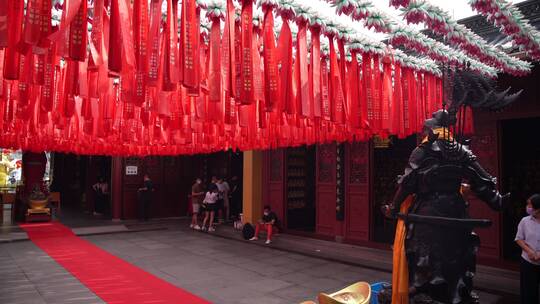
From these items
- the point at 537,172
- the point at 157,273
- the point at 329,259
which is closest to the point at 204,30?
the point at 157,273

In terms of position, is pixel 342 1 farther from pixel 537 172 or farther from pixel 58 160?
pixel 58 160

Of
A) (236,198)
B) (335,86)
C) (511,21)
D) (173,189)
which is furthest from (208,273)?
(173,189)

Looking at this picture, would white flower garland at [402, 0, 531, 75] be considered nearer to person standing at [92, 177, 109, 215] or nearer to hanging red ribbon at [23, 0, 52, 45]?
hanging red ribbon at [23, 0, 52, 45]

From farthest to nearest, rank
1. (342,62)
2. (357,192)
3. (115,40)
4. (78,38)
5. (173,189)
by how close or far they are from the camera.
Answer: (173,189)
(357,192)
(342,62)
(115,40)
(78,38)

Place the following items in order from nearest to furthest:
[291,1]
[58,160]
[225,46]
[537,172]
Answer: [225,46], [291,1], [537,172], [58,160]

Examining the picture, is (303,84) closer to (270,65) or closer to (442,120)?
(270,65)

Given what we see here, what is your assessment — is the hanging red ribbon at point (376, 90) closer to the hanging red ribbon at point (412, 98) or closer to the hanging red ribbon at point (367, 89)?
the hanging red ribbon at point (367, 89)

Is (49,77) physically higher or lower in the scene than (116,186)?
higher

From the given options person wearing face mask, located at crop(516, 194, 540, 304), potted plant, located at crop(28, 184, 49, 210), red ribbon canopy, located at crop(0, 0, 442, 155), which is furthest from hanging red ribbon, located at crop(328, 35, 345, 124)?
potted plant, located at crop(28, 184, 49, 210)

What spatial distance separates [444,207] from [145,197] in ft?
44.7

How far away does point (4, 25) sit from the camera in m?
1.54

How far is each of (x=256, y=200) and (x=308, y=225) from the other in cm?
191

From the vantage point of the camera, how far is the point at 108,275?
6820 millimetres

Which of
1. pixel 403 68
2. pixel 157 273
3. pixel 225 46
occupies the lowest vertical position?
pixel 157 273
